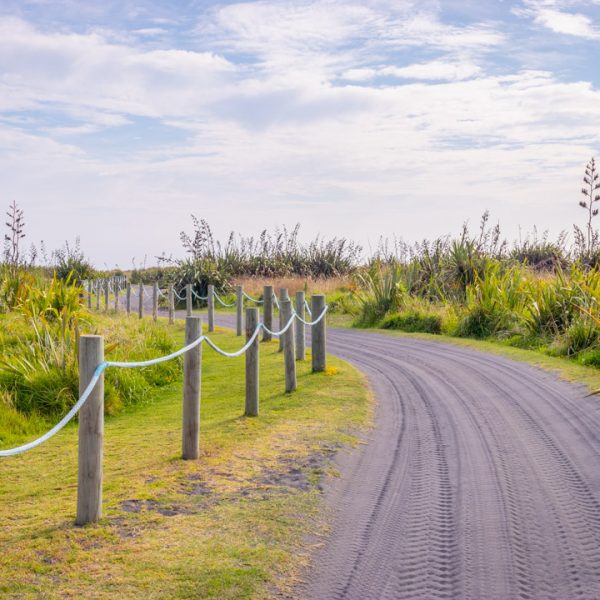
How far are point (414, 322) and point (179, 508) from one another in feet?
46.4

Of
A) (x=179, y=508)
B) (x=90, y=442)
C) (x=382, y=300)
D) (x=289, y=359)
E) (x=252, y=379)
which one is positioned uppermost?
(x=382, y=300)

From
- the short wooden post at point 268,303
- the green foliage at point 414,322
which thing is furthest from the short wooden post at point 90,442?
the green foliage at point 414,322

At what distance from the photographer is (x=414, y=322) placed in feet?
63.4

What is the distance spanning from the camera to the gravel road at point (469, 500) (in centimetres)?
456

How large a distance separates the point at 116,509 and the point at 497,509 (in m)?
2.91

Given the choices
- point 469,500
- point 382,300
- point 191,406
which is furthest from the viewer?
point 382,300

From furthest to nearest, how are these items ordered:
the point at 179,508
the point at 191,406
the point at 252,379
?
the point at 252,379 → the point at 191,406 → the point at 179,508

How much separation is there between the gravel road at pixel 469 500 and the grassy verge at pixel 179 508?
33cm

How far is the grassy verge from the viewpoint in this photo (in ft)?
15.0

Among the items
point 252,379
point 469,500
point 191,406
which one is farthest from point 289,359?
point 469,500

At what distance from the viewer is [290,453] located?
24.0ft

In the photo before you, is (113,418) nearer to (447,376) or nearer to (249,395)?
(249,395)

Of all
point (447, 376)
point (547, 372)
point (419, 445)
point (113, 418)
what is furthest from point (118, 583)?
point (547, 372)

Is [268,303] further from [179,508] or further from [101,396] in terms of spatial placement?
[101,396]
